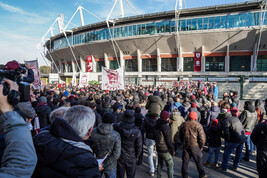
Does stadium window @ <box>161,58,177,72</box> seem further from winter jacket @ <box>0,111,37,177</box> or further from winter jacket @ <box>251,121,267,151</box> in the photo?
winter jacket @ <box>0,111,37,177</box>

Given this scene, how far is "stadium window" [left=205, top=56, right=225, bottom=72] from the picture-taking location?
27.8 m

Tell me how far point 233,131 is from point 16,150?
15.6 ft

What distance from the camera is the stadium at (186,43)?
934 inches

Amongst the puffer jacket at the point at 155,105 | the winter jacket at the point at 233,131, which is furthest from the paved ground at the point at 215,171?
the puffer jacket at the point at 155,105

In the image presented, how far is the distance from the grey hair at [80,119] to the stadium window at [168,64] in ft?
97.7

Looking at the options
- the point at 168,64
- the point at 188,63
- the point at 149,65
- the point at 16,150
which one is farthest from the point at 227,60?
the point at 16,150

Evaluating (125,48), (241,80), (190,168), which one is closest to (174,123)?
(190,168)

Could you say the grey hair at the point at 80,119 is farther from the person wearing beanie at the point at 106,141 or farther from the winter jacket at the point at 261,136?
the winter jacket at the point at 261,136

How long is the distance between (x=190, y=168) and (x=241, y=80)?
1391 cm

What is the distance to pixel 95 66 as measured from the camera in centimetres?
3666

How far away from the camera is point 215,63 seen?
1109 inches

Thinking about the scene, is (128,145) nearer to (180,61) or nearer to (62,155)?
(62,155)

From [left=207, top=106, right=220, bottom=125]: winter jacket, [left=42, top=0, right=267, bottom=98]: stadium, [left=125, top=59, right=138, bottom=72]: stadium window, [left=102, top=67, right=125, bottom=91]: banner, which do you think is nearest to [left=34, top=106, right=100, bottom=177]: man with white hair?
[left=207, top=106, right=220, bottom=125]: winter jacket

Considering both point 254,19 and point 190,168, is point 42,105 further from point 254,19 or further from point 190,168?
point 254,19
